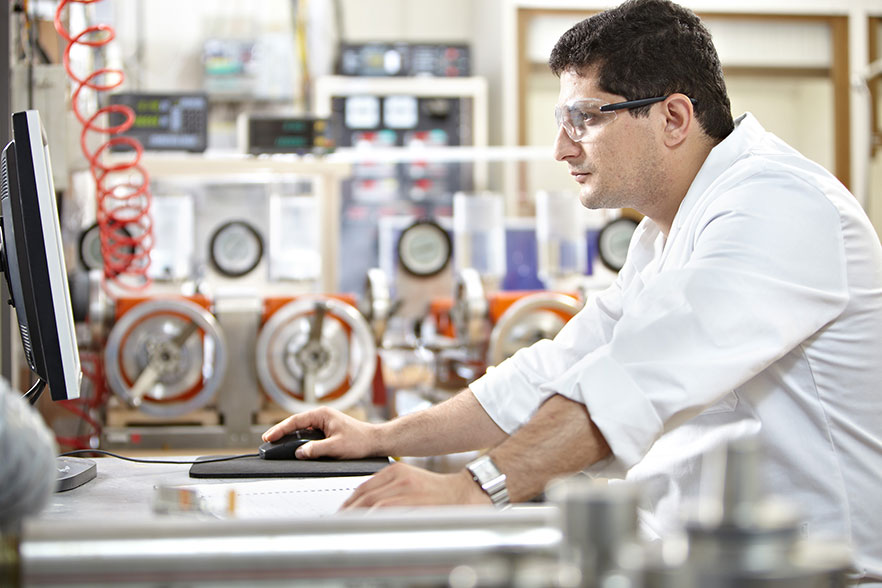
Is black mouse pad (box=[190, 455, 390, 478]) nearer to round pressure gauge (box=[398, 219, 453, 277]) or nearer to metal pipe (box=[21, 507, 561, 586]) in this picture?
metal pipe (box=[21, 507, 561, 586])

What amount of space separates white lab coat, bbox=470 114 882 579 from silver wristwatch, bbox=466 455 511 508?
0.43ft

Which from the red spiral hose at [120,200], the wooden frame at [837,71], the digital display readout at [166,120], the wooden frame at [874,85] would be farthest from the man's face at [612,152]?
the wooden frame at [874,85]

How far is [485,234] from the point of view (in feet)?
16.4

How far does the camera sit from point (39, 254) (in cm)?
121

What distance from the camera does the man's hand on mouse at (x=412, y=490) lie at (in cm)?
103

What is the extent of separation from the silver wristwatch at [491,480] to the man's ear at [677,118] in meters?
0.71

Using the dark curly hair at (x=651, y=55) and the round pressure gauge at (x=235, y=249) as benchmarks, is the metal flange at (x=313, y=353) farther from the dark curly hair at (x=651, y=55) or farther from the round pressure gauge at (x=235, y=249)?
the dark curly hair at (x=651, y=55)

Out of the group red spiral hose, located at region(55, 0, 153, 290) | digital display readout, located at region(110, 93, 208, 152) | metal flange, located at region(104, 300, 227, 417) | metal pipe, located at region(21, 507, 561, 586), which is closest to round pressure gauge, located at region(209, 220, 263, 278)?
red spiral hose, located at region(55, 0, 153, 290)

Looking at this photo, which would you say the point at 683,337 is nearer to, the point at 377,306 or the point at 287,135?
the point at 377,306

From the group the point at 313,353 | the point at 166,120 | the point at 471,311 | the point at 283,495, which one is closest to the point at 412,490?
the point at 283,495

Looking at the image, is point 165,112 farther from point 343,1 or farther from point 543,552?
point 343,1

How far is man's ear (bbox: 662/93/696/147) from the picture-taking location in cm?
153

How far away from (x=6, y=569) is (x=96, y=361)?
348cm

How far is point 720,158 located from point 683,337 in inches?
18.6
